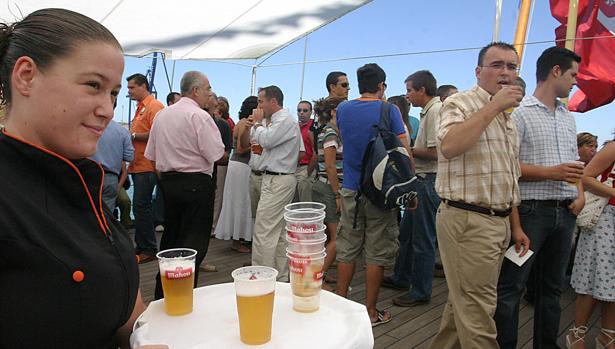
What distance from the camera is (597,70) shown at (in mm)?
5430

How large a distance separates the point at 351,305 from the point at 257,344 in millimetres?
311

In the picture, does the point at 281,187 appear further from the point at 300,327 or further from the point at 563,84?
the point at 300,327

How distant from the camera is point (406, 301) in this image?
348 centimetres

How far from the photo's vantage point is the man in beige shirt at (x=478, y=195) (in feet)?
6.61

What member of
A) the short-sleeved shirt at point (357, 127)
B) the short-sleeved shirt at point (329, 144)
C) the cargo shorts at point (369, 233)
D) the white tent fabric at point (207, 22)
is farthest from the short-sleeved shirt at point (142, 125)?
the cargo shorts at point (369, 233)

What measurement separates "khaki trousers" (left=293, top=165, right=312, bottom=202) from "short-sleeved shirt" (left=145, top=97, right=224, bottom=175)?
121 cm

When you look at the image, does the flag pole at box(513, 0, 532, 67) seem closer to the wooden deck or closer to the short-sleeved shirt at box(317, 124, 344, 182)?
the short-sleeved shirt at box(317, 124, 344, 182)

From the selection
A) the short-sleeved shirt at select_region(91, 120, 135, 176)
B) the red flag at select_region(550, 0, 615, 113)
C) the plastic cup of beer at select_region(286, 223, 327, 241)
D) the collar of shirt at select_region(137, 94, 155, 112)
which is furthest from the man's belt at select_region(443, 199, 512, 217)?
the red flag at select_region(550, 0, 615, 113)

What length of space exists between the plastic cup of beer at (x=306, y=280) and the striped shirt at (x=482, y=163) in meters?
1.21

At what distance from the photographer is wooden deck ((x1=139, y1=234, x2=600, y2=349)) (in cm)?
288

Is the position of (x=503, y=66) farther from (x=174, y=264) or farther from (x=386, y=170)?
(x=174, y=264)

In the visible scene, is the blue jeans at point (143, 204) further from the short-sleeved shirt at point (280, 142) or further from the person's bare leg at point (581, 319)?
the person's bare leg at point (581, 319)

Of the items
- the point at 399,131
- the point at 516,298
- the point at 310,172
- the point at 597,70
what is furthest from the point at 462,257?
the point at 597,70

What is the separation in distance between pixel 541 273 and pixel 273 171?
2.25 metres
